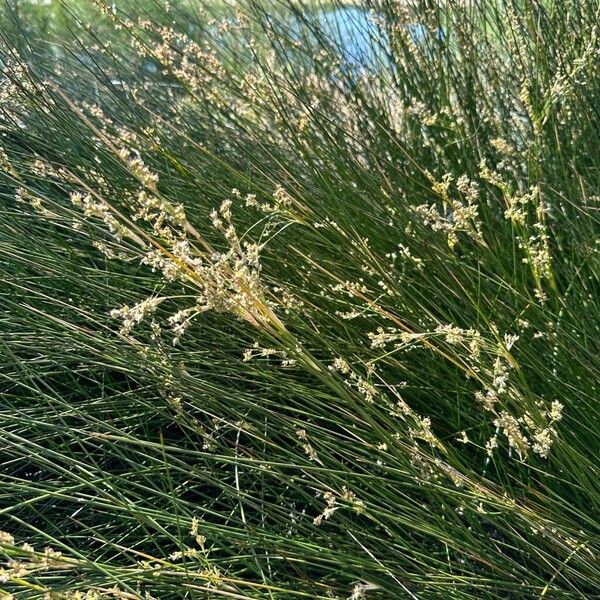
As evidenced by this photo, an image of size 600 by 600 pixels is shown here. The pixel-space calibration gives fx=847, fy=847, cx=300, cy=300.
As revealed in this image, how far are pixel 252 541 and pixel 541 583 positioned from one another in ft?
1.48

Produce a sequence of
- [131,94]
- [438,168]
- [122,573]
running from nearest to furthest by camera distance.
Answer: [122,573], [438,168], [131,94]

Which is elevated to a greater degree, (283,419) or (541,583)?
(283,419)

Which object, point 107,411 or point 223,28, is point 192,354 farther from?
point 223,28

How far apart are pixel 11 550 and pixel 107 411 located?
0.65m

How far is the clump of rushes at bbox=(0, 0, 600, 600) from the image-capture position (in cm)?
124

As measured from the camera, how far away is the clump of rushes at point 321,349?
1.24 meters

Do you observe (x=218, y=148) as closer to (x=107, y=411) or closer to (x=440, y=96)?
(x=440, y=96)

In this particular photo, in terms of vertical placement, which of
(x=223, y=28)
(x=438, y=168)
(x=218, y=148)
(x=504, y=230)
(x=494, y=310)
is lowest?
(x=494, y=310)

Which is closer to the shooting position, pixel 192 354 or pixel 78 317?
pixel 192 354

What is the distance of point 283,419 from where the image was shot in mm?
Result: 1417

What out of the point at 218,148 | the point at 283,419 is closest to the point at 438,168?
the point at 218,148

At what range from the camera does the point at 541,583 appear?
1312mm

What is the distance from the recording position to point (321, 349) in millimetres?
1630

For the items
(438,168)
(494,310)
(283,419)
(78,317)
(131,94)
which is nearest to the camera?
(283,419)
